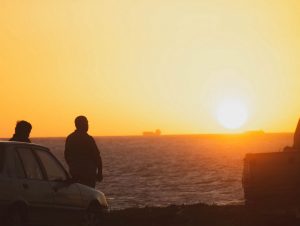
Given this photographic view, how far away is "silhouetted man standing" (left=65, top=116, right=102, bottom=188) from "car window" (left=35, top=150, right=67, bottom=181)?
1.30m

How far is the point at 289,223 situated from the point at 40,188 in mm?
5663

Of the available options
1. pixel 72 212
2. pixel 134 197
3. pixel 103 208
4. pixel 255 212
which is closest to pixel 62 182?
pixel 72 212

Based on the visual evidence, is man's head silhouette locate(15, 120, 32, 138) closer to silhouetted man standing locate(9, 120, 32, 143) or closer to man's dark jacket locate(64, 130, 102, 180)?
silhouetted man standing locate(9, 120, 32, 143)

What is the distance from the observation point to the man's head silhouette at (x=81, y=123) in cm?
1378

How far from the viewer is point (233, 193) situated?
5088 centimetres

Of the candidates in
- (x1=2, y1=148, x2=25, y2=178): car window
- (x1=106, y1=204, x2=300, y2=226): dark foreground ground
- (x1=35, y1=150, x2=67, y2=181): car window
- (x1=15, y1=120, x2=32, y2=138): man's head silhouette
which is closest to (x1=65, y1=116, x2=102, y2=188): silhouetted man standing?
(x1=15, y1=120, x2=32, y2=138): man's head silhouette

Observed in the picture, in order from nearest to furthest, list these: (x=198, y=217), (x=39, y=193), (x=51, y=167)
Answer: (x=39, y=193), (x=51, y=167), (x=198, y=217)

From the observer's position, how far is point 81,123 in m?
13.8

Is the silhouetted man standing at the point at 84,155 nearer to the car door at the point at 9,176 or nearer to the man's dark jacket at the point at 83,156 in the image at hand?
the man's dark jacket at the point at 83,156

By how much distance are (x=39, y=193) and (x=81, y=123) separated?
110 inches

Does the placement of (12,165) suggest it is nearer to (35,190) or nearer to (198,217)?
(35,190)

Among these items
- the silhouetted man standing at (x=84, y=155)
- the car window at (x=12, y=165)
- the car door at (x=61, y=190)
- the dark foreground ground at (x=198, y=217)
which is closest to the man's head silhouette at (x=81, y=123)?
the silhouetted man standing at (x=84, y=155)

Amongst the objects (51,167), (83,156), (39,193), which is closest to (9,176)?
(39,193)

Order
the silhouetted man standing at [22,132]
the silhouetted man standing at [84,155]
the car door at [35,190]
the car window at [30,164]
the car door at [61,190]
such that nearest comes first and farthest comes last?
the car door at [35,190], the car window at [30,164], the car door at [61,190], the silhouetted man standing at [22,132], the silhouetted man standing at [84,155]
